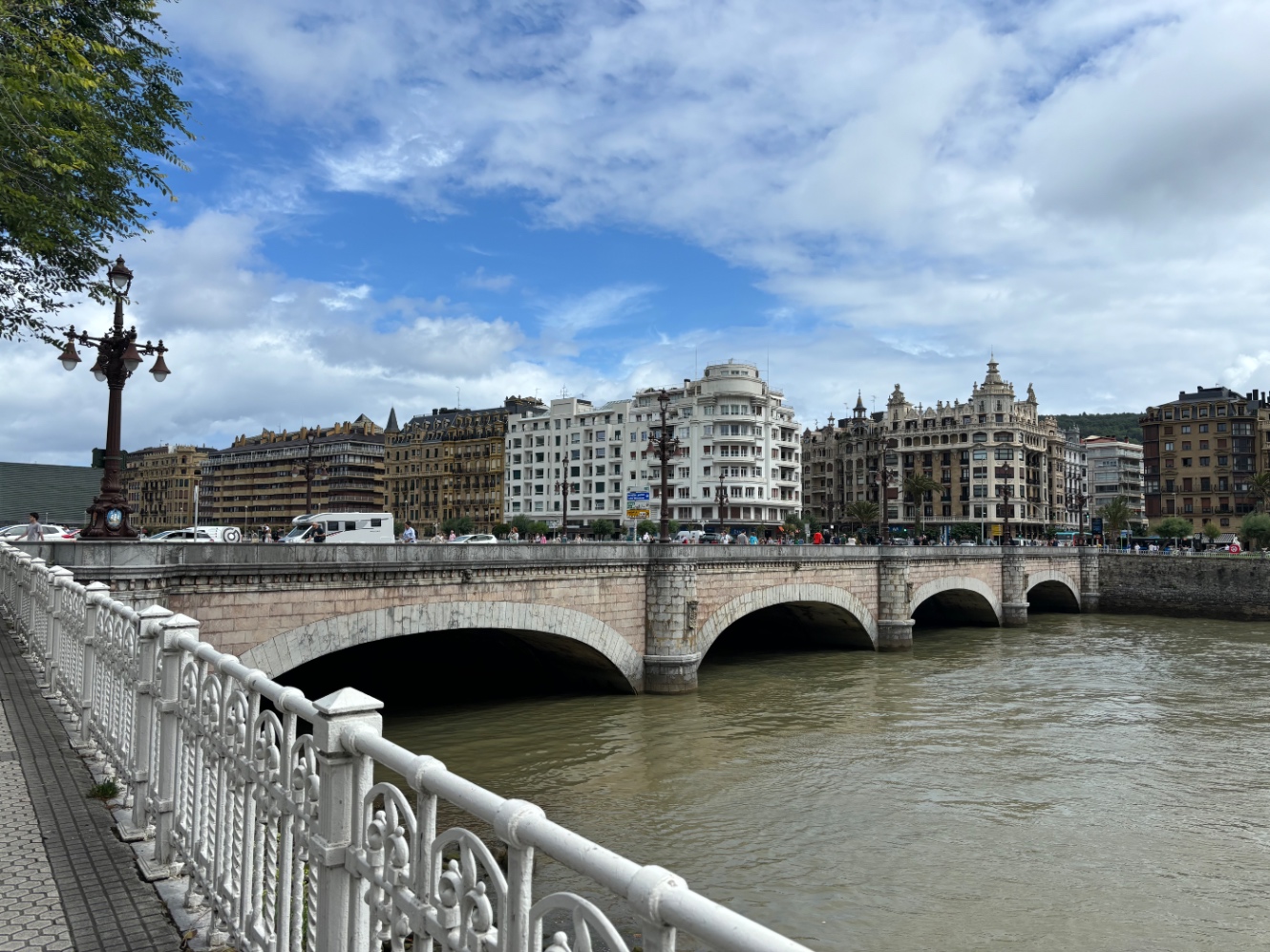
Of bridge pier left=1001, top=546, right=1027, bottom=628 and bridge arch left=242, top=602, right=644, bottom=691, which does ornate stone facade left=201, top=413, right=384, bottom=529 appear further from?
bridge arch left=242, top=602, right=644, bottom=691

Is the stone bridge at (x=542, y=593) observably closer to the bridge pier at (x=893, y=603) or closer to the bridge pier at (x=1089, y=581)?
the bridge pier at (x=893, y=603)

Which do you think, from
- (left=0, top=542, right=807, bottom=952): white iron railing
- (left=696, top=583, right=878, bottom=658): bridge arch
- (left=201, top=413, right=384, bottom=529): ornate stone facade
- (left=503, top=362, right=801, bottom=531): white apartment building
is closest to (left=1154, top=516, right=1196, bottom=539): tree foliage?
(left=503, top=362, right=801, bottom=531): white apartment building

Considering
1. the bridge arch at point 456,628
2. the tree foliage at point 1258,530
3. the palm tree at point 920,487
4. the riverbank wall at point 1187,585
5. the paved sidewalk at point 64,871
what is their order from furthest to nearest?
1. the palm tree at point 920,487
2. the tree foliage at point 1258,530
3. the riverbank wall at point 1187,585
4. the bridge arch at point 456,628
5. the paved sidewalk at point 64,871

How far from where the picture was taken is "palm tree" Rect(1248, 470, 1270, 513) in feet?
261

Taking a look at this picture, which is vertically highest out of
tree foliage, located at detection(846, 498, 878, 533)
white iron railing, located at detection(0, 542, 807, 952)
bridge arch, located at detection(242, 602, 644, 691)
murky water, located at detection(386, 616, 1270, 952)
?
tree foliage, located at detection(846, 498, 878, 533)

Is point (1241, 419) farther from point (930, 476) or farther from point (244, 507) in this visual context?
point (244, 507)

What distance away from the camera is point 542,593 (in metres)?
20.7

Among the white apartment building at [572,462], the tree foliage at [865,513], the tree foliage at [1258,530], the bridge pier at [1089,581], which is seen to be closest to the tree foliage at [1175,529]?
the tree foliage at [1258,530]

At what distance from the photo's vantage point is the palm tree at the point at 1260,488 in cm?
7969

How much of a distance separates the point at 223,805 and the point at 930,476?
333 feet

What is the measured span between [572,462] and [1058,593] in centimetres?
5352

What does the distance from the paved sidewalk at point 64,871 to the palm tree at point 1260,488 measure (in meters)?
97.1

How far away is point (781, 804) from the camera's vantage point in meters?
14.8

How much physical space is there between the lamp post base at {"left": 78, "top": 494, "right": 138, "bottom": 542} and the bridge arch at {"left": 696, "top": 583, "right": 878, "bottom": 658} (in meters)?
15.5
